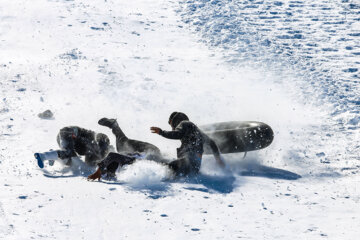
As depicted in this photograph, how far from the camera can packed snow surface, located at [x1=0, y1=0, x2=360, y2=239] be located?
7137mm

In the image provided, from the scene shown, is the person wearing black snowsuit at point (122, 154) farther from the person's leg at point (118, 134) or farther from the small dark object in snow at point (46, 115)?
the small dark object in snow at point (46, 115)

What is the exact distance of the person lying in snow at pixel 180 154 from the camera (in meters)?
8.75

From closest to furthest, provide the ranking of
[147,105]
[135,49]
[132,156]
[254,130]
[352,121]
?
[132,156], [254,130], [352,121], [147,105], [135,49]

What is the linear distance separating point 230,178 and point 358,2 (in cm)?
1758

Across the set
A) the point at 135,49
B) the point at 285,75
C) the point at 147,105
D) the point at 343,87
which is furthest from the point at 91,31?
the point at 343,87

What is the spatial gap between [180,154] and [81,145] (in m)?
2.26

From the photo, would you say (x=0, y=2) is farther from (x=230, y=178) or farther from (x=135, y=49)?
(x=230, y=178)

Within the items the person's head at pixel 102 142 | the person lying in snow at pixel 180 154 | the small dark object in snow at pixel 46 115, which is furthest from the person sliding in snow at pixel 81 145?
the small dark object in snow at pixel 46 115

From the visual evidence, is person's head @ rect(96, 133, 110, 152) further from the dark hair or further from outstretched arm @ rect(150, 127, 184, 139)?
outstretched arm @ rect(150, 127, 184, 139)

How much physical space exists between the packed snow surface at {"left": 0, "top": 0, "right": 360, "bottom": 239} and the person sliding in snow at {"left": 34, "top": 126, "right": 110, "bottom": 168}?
0.86 feet

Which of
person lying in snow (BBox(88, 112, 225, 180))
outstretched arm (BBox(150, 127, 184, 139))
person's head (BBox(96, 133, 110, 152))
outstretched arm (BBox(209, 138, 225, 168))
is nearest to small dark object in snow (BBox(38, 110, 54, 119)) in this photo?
person's head (BBox(96, 133, 110, 152))

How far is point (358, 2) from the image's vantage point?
23062 millimetres

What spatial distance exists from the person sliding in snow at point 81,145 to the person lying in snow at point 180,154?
0.76 metres

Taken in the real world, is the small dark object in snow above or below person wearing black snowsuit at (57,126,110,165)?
below
